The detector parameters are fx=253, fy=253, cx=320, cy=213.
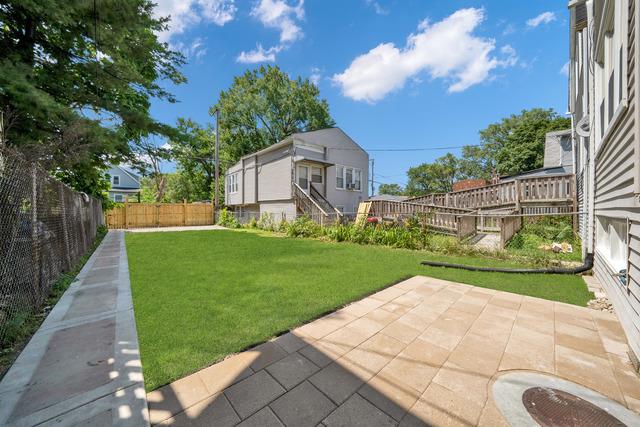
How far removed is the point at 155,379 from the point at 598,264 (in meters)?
6.71

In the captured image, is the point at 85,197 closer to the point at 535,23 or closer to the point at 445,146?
the point at 535,23

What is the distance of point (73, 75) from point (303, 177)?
35.3 ft

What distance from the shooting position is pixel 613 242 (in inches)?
152

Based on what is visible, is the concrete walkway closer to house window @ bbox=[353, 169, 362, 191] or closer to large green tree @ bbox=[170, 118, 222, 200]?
house window @ bbox=[353, 169, 362, 191]

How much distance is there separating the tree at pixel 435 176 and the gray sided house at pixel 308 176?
1183 inches

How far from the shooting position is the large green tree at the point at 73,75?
189 inches

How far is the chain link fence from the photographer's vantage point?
8.91ft

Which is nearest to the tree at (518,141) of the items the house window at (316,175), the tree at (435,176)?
the tree at (435,176)

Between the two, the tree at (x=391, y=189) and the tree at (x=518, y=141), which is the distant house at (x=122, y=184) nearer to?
the tree at (x=518, y=141)

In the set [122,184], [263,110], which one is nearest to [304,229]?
[263,110]

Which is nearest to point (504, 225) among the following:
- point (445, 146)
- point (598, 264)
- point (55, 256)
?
A: point (598, 264)

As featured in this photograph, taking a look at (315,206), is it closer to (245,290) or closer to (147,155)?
(147,155)

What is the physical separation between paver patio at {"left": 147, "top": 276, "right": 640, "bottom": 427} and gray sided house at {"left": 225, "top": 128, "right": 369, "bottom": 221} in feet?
33.5

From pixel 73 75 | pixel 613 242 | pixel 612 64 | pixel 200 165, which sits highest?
pixel 200 165
